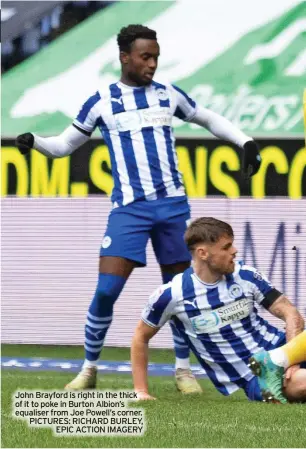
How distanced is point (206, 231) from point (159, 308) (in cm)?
42

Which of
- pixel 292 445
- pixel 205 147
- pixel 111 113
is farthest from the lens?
pixel 205 147

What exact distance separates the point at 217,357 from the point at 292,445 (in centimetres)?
169

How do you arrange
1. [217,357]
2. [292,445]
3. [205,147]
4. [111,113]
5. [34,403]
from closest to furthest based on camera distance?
[292,445]
[34,403]
[217,357]
[111,113]
[205,147]

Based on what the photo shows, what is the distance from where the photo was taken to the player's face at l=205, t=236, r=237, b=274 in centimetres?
606

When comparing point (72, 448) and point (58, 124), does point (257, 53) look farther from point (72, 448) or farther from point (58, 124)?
point (72, 448)

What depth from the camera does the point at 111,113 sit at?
693 centimetres

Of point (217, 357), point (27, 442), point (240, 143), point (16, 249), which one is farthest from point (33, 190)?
point (27, 442)

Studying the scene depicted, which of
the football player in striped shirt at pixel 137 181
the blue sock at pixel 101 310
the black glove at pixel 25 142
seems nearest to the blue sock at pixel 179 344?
the football player in striped shirt at pixel 137 181

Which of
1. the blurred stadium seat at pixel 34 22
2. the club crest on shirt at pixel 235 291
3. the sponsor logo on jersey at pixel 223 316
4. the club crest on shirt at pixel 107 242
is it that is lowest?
the sponsor logo on jersey at pixel 223 316

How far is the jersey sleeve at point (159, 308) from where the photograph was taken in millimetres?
6203

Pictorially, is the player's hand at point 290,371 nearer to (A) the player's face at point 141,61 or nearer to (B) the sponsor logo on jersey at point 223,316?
(B) the sponsor logo on jersey at point 223,316

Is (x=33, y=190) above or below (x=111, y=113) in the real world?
below

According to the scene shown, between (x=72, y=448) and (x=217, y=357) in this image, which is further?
(x=217, y=357)

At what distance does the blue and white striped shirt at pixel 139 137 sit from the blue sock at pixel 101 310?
396 mm
